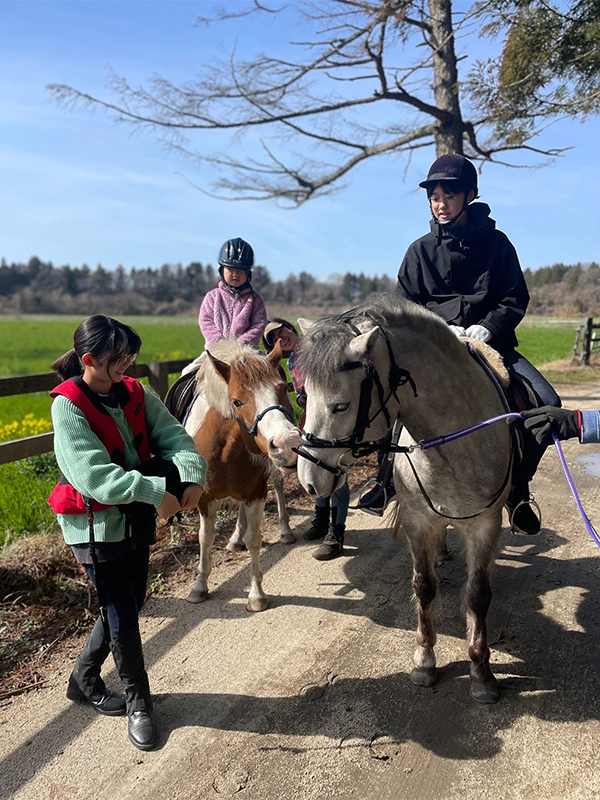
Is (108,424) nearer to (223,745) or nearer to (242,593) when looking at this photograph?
(223,745)

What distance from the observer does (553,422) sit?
2441 millimetres

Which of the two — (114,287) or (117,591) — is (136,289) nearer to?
(114,287)

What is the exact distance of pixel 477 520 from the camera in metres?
2.95

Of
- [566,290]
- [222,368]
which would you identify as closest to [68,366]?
[222,368]

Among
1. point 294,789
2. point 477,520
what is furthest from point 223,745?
point 477,520

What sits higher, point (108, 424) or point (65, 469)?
point (108, 424)

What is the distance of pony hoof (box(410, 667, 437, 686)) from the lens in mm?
3006

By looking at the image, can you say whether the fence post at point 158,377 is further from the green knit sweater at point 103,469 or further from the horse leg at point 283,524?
the green knit sweater at point 103,469

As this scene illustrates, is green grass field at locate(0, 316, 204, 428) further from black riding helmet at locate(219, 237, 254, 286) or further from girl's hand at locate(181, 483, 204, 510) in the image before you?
girl's hand at locate(181, 483, 204, 510)

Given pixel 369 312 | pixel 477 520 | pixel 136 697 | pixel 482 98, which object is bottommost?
pixel 136 697

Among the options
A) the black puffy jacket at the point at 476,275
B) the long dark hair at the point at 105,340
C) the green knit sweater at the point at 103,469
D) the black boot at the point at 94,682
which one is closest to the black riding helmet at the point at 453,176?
the black puffy jacket at the point at 476,275

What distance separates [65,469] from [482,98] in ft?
29.7

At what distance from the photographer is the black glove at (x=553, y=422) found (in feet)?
7.85

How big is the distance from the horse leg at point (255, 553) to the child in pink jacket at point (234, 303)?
163cm
